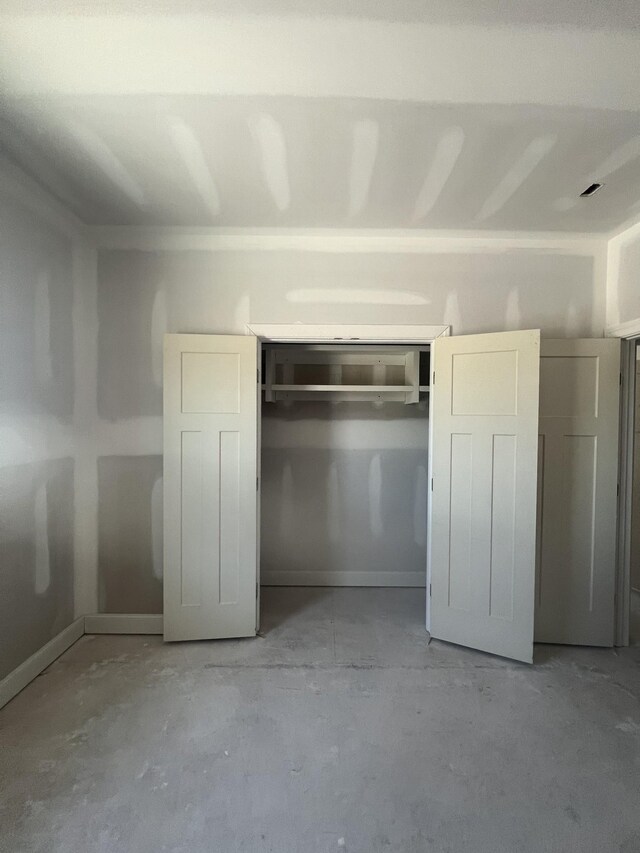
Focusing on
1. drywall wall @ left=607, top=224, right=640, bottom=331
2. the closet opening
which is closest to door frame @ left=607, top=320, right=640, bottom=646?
drywall wall @ left=607, top=224, right=640, bottom=331

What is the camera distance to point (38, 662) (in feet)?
7.69

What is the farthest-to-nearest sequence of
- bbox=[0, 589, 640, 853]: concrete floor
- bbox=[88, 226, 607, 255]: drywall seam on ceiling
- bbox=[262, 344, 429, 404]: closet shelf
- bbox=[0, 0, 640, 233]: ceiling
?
1. bbox=[262, 344, 429, 404]: closet shelf
2. bbox=[88, 226, 607, 255]: drywall seam on ceiling
3. bbox=[0, 589, 640, 853]: concrete floor
4. bbox=[0, 0, 640, 233]: ceiling

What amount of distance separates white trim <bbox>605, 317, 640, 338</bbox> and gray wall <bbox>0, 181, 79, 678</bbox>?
3.49 m

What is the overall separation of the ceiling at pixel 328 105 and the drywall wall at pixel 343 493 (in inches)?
70.9

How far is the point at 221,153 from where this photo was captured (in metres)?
1.94

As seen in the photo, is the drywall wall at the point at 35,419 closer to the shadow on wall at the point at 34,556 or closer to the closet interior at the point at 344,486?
the shadow on wall at the point at 34,556

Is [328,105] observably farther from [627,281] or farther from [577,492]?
[577,492]

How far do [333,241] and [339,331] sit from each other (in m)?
0.61

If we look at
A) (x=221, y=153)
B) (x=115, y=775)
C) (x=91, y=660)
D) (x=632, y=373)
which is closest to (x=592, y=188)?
(x=632, y=373)

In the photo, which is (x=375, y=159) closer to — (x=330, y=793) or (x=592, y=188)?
(x=592, y=188)

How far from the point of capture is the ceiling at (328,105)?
1.31 metres

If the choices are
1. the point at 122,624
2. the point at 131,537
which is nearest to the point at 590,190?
the point at 131,537

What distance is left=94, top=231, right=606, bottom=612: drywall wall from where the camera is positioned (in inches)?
110

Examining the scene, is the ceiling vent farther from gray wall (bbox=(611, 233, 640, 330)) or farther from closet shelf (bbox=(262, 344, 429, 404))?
closet shelf (bbox=(262, 344, 429, 404))
